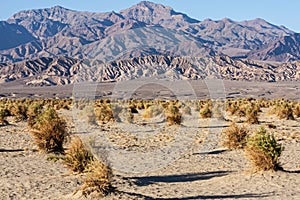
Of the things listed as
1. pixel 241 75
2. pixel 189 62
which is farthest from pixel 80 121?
pixel 241 75

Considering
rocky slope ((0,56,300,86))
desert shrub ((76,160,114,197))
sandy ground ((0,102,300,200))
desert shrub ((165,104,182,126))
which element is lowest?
sandy ground ((0,102,300,200))

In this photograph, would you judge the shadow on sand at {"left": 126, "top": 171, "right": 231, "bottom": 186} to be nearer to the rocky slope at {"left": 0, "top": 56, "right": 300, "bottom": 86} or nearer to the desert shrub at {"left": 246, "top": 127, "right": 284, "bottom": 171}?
the desert shrub at {"left": 246, "top": 127, "right": 284, "bottom": 171}

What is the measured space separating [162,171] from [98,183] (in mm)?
5198

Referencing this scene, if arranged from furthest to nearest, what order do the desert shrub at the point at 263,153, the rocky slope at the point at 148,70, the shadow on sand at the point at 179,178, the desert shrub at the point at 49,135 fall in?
the rocky slope at the point at 148,70 < the desert shrub at the point at 49,135 < the shadow on sand at the point at 179,178 < the desert shrub at the point at 263,153

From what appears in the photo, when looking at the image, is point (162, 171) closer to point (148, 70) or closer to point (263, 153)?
point (263, 153)

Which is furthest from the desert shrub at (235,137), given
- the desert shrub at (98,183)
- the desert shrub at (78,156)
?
the desert shrub at (98,183)

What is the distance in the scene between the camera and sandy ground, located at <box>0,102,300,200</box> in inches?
490

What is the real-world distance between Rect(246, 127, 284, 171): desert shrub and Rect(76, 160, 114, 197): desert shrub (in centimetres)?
476

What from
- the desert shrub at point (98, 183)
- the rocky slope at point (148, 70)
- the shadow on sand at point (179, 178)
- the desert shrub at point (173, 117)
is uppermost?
the rocky slope at point (148, 70)

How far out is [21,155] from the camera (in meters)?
18.5

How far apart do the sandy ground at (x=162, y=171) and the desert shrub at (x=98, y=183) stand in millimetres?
227

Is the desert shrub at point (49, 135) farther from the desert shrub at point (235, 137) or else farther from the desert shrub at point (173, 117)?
the desert shrub at point (173, 117)

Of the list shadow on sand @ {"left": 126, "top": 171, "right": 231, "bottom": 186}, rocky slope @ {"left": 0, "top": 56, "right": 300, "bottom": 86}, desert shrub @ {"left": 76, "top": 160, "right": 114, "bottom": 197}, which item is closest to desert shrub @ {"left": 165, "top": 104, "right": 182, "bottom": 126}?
shadow on sand @ {"left": 126, "top": 171, "right": 231, "bottom": 186}

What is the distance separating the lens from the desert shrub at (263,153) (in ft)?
46.1
